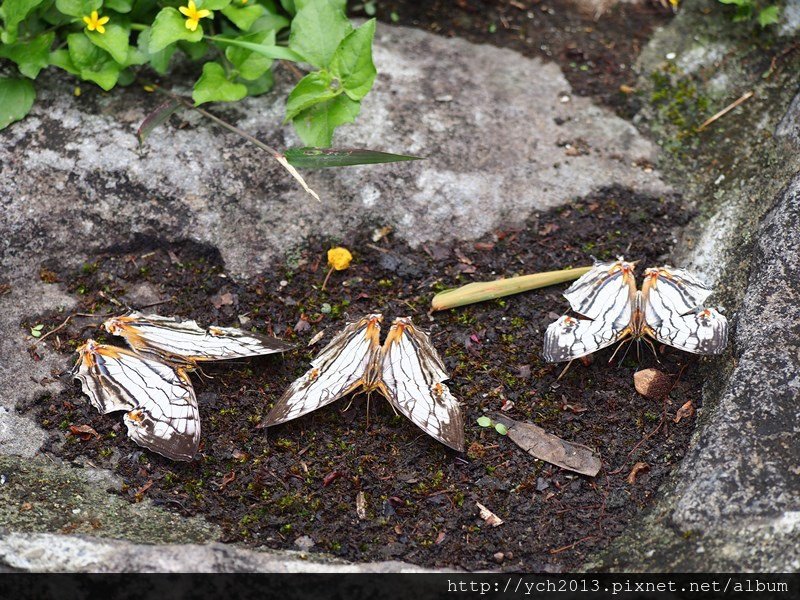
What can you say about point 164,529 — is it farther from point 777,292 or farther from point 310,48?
point 777,292

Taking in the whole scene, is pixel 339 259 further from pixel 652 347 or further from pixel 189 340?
pixel 652 347

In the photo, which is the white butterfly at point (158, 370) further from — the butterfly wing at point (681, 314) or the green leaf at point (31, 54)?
the butterfly wing at point (681, 314)

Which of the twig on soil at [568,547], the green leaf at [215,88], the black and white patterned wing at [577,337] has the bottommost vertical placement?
the twig on soil at [568,547]

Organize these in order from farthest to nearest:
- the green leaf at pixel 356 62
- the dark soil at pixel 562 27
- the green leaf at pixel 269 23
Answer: the dark soil at pixel 562 27 → the green leaf at pixel 269 23 → the green leaf at pixel 356 62

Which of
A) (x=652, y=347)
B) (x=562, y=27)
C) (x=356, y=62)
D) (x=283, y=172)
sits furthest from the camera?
(x=562, y=27)

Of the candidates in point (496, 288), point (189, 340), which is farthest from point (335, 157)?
point (189, 340)

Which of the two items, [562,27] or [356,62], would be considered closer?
[356,62]

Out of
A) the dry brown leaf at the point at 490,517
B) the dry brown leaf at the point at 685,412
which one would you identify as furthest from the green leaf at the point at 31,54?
the dry brown leaf at the point at 685,412
